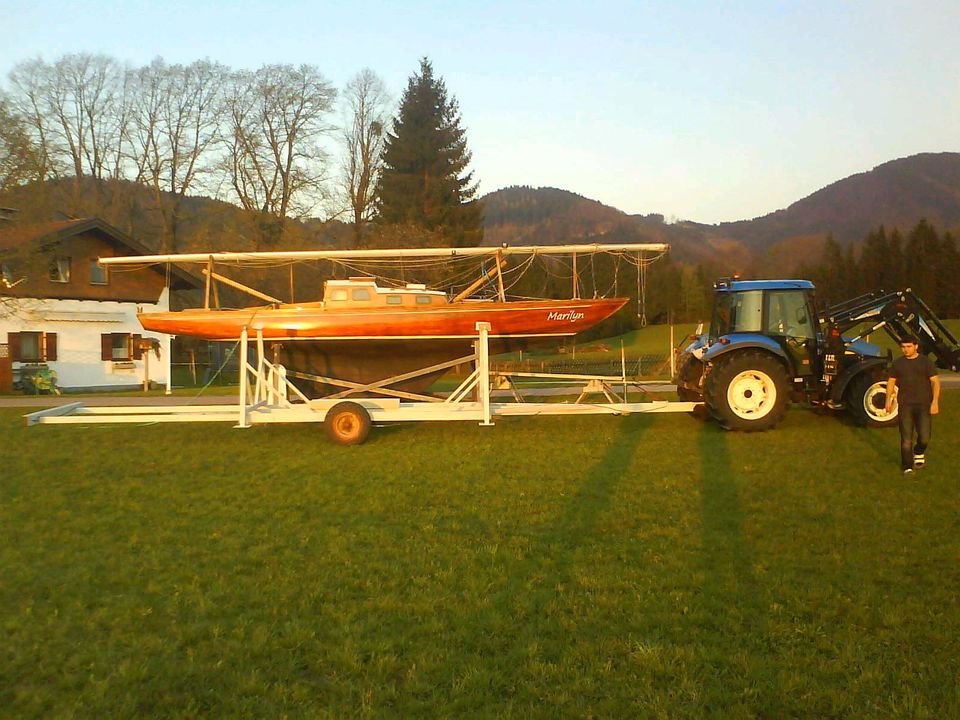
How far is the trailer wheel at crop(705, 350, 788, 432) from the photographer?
11.5 metres

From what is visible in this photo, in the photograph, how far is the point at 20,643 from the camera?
4.29 m

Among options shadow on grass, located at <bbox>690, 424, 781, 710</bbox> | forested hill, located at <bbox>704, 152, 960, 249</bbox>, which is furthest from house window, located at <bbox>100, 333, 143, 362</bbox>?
forested hill, located at <bbox>704, 152, 960, 249</bbox>

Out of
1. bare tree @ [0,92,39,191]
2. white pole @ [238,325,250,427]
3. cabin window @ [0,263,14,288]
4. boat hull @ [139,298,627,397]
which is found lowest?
white pole @ [238,325,250,427]

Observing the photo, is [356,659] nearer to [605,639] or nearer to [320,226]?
[605,639]

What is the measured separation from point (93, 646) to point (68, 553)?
2.09 m

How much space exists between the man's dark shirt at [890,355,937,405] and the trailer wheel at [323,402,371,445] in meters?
6.86

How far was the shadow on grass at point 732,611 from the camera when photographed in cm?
377

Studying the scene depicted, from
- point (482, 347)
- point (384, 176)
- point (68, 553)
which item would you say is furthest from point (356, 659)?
point (384, 176)

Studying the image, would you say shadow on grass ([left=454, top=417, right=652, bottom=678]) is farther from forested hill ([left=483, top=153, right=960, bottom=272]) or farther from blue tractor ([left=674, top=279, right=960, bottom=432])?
forested hill ([left=483, top=153, right=960, bottom=272])

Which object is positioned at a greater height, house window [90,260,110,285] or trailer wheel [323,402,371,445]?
house window [90,260,110,285]

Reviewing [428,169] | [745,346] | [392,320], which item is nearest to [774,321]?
[745,346]

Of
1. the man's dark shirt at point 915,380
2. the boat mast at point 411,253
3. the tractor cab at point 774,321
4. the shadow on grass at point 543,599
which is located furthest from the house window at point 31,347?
the man's dark shirt at point 915,380

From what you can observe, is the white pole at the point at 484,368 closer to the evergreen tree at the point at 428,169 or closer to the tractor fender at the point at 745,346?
the tractor fender at the point at 745,346

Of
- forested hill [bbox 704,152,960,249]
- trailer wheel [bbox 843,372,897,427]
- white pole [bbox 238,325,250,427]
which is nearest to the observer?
white pole [bbox 238,325,250,427]
